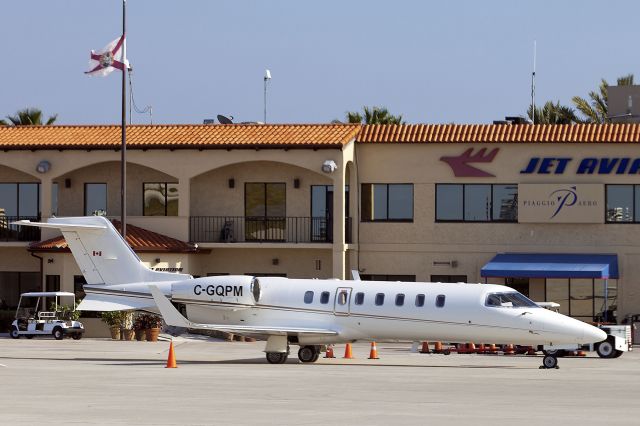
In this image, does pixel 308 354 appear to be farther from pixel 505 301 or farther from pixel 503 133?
pixel 503 133

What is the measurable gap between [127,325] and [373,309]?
52.4ft

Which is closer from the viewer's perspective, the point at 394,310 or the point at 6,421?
the point at 6,421

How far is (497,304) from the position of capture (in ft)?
112

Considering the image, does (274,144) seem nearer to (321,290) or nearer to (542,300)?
(542,300)

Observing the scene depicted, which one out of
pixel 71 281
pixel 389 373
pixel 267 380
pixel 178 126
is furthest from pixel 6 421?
pixel 178 126

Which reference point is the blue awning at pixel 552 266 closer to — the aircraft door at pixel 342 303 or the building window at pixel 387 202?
the building window at pixel 387 202

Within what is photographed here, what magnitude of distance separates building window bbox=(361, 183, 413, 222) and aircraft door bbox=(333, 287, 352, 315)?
1666 centimetres

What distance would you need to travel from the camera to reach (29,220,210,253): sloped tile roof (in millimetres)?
50125

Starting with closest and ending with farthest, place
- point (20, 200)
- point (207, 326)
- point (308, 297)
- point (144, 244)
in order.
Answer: point (207, 326) < point (308, 297) < point (144, 244) < point (20, 200)

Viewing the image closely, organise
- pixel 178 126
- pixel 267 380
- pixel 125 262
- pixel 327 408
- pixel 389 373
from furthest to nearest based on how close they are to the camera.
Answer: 1. pixel 178 126
2. pixel 125 262
3. pixel 389 373
4. pixel 267 380
5. pixel 327 408

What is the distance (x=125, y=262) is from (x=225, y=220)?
1514 centimetres

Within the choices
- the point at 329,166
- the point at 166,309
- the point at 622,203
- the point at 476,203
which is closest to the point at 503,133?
the point at 476,203

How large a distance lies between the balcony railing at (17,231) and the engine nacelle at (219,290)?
17617mm

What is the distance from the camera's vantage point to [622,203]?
50.5 m
